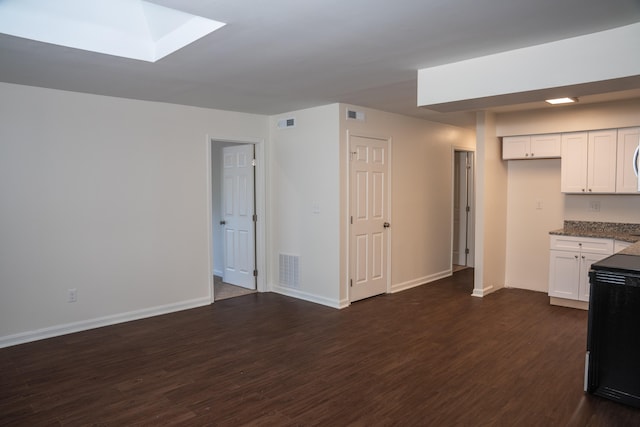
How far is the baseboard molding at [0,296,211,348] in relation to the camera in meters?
4.03

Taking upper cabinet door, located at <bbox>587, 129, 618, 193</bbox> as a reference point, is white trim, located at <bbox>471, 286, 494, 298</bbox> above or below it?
below

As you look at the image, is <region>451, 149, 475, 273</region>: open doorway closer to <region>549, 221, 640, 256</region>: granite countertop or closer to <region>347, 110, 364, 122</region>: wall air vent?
<region>549, 221, 640, 256</region>: granite countertop

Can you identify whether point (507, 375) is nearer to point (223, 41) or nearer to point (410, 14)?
point (410, 14)

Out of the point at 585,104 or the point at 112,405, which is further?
the point at 585,104

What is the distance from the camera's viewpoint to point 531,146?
5.45m

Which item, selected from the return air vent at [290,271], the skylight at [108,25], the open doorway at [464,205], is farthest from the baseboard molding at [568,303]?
the skylight at [108,25]

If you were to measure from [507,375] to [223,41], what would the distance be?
10.4ft

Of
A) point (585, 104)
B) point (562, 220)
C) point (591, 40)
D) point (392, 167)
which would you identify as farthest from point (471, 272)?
point (591, 40)

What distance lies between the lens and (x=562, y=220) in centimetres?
554

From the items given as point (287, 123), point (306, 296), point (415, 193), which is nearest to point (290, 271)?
point (306, 296)

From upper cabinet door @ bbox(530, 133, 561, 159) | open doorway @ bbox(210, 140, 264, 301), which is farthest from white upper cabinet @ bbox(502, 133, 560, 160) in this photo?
open doorway @ bbox(210, 140, 264, 301)

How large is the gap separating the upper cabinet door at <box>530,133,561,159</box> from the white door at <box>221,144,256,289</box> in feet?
12.0

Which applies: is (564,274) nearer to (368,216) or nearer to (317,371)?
(368,216)

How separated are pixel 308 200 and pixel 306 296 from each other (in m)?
1.23
